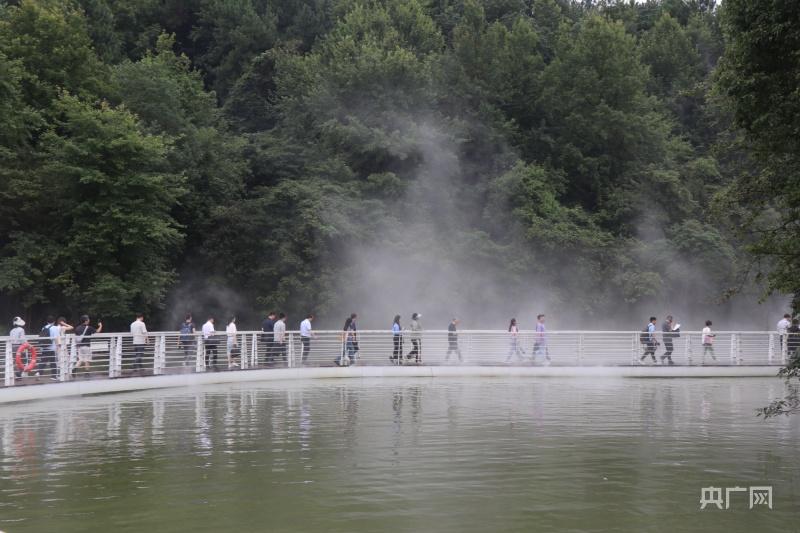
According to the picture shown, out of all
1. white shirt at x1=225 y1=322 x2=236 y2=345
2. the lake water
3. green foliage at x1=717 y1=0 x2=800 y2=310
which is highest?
green foliage at x1=717 y1=0 x2=800 y2=310

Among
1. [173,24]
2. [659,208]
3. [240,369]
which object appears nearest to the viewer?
[240,369]

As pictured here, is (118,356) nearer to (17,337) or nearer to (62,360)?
(62,360)

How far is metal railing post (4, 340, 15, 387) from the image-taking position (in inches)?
832

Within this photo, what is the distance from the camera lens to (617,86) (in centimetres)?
5625

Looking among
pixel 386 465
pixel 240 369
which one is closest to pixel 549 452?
pixel 386 465

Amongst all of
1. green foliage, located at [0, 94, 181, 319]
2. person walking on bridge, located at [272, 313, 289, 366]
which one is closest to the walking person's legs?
person walking on bridge, located at [272, 313, 289, 366]

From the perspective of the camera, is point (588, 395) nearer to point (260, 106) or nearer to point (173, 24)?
point (260, 106)

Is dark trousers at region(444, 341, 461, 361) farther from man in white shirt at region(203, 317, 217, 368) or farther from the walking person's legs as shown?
man in white shirt at region(203, 317, 217, 368)

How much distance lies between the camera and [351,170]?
50031 mm

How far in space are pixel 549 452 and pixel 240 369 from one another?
16.4m

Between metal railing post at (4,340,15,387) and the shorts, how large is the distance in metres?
2.27

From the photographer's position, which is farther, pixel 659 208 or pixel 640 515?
pixel 659 208

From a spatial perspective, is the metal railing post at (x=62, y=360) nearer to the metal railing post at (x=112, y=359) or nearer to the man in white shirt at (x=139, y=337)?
the metal railing post at (x=112, y=359)

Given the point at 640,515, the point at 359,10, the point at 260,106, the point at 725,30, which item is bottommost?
the point at 640,515
